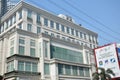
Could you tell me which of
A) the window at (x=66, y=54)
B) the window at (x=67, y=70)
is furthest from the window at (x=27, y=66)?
the window at (x=67, y=70)

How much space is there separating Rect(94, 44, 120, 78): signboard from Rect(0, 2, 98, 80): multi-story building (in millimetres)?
3663

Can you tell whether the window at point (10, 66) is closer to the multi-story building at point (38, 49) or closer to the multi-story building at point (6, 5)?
the multi-story building at point (38, 49)

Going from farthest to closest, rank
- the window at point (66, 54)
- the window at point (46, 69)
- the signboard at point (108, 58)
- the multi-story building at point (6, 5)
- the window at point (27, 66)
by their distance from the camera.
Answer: the multi-story building at point (6, 5)
the signboard at point (108, 58)
the window at point (66, 54)
the window at point (46, 69)
the window at point (27, 66)

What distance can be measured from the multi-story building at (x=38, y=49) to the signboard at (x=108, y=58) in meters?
3.66

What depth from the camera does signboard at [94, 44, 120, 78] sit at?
47.7 m

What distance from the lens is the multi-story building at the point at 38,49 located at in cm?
3993

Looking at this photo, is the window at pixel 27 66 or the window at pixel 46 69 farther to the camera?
the window at pixel 46 69

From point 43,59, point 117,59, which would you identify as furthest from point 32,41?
point 117,59

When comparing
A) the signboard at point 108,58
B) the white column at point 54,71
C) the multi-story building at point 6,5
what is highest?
the multi-story building at point 6,5

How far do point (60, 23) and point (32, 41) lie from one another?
A: 55.9 feet

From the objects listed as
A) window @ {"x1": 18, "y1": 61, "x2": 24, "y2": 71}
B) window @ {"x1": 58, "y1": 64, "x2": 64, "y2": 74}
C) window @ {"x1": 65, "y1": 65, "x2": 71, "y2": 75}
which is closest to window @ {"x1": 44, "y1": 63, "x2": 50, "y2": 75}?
window @ {"x1": 58, "y1": 64, "x2": 64, "y2": 74}

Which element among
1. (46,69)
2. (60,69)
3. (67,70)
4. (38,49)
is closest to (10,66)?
(38,49)

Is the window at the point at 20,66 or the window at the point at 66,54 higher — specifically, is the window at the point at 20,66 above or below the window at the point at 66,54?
below

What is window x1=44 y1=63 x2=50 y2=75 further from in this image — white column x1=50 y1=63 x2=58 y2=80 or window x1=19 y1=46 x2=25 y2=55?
window x1=19 y1=46 x2=25 y2=55
